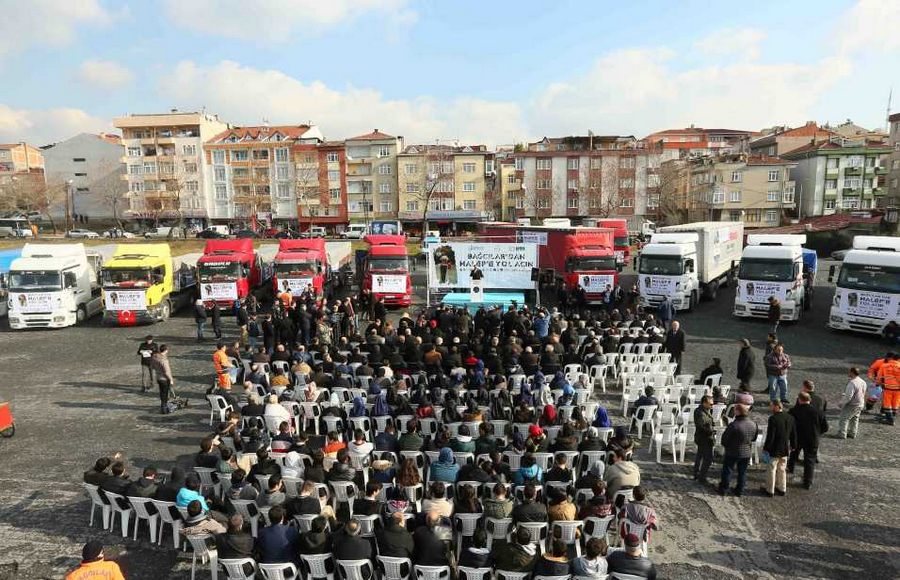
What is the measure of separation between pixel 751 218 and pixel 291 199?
57.2 m

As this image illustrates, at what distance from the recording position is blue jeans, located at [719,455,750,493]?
9.60 metres

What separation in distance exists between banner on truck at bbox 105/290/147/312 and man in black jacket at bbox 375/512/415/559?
20.8 m

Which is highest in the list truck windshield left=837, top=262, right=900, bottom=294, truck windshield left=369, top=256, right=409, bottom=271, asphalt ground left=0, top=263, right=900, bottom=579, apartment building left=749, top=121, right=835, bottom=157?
apartment building left=749, top=121, right=835, bottom=157

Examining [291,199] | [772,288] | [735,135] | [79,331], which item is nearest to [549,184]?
[291,199]

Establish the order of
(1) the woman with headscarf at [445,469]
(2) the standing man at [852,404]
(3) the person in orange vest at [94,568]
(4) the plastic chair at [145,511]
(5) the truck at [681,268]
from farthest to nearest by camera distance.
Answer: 1. (5) the truck at [681,268]
2. (2) the standing man at [852,404]
3. (1) the woman with headscarf at [445,469]
4. (4) the plastic chair at [145,511]
5. (3) the person in orange vest at [94,568]

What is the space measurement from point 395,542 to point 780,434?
665 cm

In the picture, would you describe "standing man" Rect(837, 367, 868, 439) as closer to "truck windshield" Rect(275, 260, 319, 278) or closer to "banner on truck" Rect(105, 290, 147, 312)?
Answer: "truck windshield" Rect(275, 260, 319, 278)

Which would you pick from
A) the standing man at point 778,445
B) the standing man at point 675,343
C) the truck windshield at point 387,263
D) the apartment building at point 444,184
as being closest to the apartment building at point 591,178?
the apartment building at point 444,184

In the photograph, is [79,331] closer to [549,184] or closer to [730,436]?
[730,436]

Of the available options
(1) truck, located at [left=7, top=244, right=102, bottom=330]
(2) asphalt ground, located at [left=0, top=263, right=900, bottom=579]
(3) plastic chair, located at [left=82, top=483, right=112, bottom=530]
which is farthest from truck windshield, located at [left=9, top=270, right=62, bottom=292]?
(3) plastic chair, located at [left=82, top=483, right=112, bottom=530]

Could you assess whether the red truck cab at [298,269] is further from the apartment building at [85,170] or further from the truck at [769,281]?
the apartment building at [85,170]

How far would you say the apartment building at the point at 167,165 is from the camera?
77.3m

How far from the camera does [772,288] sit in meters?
23.0

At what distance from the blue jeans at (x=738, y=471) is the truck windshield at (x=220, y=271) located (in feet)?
68.9
